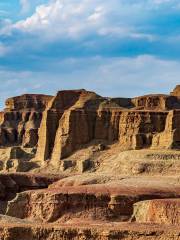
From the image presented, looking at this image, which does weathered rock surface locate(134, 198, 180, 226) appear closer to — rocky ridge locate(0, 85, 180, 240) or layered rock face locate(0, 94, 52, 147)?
rocky ridge locate(0, 85, 180, 240)

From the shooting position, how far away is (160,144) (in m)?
89.7

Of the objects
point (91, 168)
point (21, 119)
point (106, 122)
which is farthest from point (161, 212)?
point (21, 119)

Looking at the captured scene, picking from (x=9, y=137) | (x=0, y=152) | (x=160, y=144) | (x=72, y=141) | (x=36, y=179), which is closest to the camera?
(x=36, y=179)

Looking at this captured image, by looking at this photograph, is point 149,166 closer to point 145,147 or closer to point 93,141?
point 145,147

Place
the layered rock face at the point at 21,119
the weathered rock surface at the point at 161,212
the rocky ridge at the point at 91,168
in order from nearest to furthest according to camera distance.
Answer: the rocky ridge at the point at 91,168
the weathered rock surface at the point at 161,212
the layered rock face at the point at 21,119

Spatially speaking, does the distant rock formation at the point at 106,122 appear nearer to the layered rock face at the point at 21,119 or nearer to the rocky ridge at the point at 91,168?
the rocky ridge at the point at 91,168

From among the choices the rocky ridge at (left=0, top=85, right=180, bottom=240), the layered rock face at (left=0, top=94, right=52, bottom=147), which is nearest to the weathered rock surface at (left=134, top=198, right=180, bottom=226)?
the rocky ridge at (left=0, top=85, right=180, bottom=240)

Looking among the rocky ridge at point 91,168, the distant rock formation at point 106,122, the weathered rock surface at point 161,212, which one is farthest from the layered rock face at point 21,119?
the weathered rock surface at point 161,212

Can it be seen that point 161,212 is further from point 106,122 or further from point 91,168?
point 106,122

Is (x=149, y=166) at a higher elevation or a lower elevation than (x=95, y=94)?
lower

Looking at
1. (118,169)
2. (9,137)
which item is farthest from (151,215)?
(9,137)

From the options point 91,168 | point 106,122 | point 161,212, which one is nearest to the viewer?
point 161,212

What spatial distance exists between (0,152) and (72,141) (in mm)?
23338

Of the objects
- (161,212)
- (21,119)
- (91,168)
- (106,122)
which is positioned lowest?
(91,168)
